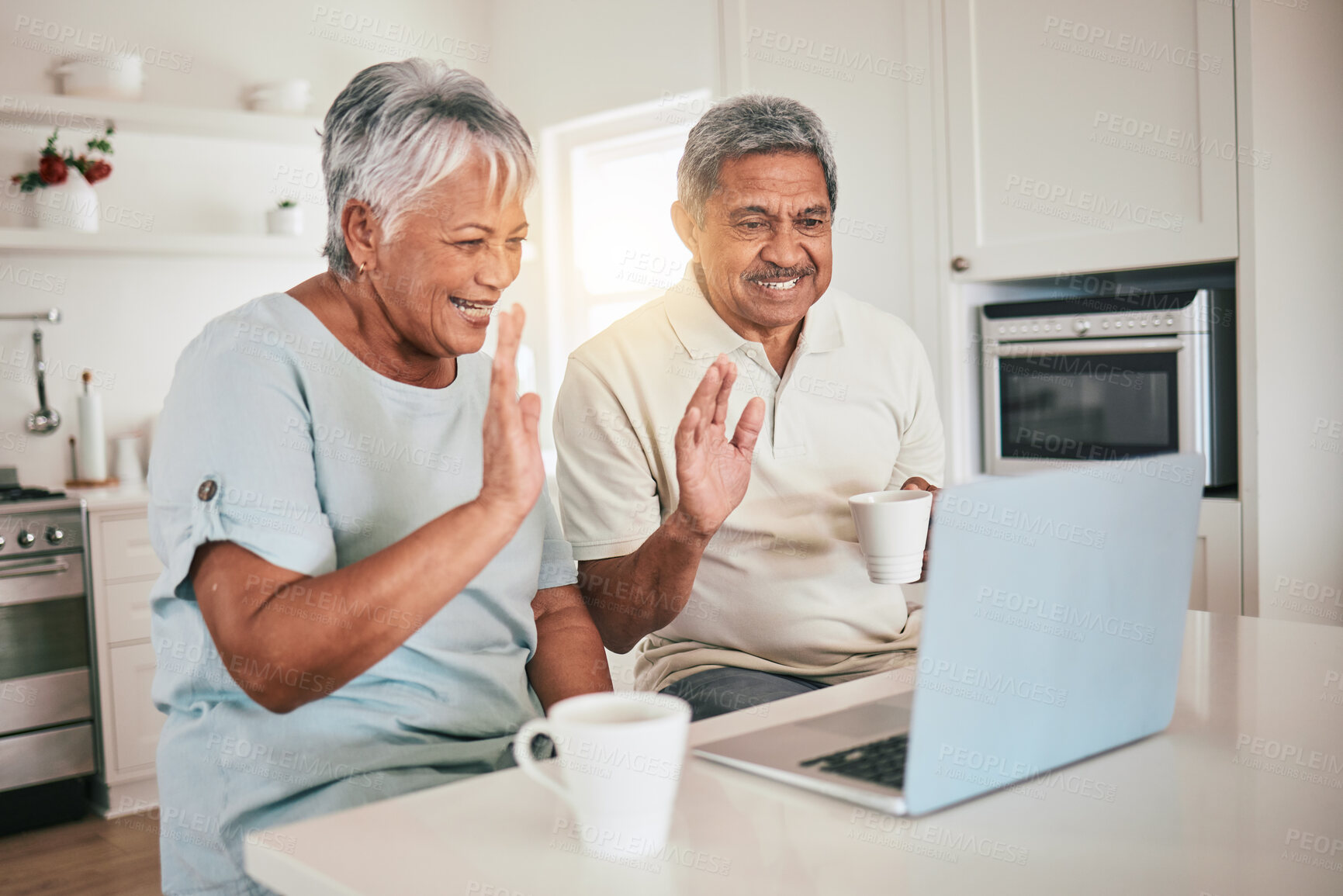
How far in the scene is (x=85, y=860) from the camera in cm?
278

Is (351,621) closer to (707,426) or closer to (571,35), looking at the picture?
(707,426)

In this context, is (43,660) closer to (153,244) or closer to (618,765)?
(153,244)

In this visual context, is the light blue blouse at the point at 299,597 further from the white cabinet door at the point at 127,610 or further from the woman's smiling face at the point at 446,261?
the white cabinet door at the point at 127,610

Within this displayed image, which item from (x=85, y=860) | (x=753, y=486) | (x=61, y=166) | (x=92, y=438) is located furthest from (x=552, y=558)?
(x=61, y=166)

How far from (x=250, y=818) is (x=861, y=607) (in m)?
0.87

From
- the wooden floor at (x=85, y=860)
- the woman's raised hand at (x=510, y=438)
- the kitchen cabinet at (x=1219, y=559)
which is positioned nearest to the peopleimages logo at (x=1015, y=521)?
the woman's raised hand at (x=510, y=438)

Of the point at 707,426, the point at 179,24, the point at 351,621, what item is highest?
the point at 179,24

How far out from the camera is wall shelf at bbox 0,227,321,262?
3.19 meters

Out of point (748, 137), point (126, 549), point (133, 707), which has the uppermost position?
point (748, 137)

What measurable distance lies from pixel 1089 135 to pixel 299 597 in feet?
6.51

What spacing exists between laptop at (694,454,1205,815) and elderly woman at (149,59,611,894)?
327mm

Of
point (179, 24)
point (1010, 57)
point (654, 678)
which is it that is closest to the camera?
point (654, 678)

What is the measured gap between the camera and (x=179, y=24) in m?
3.66

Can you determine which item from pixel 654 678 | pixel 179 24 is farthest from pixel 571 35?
pixel 654 678
